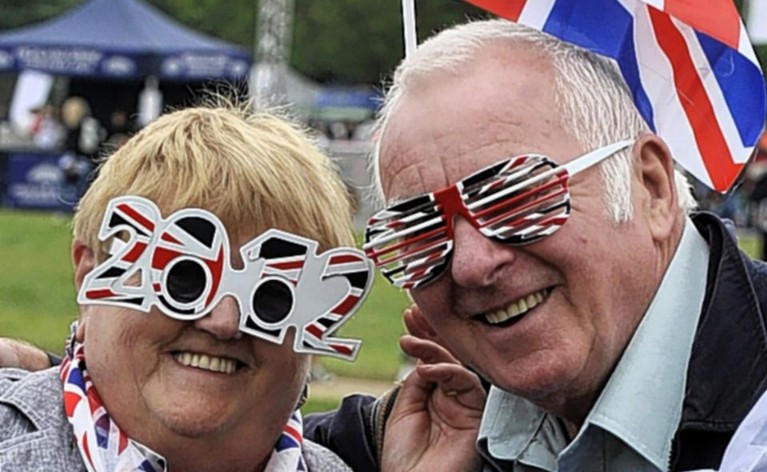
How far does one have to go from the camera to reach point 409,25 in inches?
109

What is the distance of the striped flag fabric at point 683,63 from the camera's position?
2588 millimetres

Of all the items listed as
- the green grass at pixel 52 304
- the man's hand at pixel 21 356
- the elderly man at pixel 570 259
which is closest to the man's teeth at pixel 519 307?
the elderly man at pixel 570 259

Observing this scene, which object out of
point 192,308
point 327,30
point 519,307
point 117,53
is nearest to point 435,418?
point 519,307

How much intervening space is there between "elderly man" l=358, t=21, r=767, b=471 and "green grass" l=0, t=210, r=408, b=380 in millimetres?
5412

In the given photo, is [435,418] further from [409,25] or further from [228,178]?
[409,25]

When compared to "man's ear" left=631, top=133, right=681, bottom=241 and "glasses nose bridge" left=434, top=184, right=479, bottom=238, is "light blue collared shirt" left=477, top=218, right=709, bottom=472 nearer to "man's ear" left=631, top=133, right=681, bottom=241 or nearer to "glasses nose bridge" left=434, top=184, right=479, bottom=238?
"man's ear" left=631, top=133, right=681, bottom=241

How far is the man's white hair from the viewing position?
2510mm

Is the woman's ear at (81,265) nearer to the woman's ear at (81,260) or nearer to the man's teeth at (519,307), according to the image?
the woman's ear at (81,260)

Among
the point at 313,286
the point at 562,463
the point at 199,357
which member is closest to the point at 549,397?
the point at 562,463

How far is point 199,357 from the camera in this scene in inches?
102

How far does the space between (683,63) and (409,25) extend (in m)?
0.55

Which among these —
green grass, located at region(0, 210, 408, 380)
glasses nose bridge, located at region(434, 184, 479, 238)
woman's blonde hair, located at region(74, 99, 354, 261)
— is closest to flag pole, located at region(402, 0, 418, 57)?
woman's blonde hair, located at region(74, 99, 354, 261)

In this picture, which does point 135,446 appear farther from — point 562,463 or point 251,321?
point 562,463

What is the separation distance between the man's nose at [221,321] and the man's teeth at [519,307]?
1.56 ft
